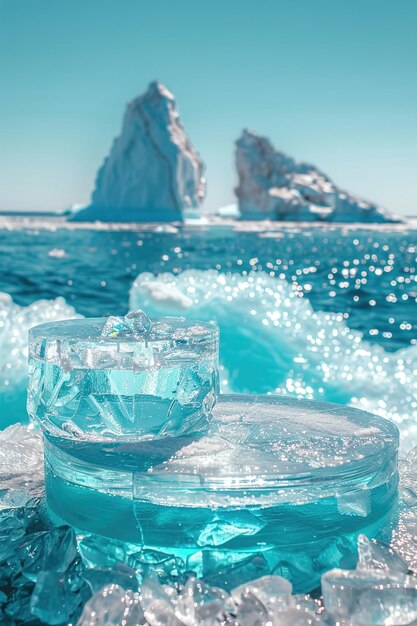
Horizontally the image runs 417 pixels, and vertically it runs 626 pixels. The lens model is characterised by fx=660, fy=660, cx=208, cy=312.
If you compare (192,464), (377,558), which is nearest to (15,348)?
(192,464)

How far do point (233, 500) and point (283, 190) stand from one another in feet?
161

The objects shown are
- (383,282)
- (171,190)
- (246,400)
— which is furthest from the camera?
(171,190)

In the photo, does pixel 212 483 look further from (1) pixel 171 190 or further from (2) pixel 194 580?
(1) pixel 171 190

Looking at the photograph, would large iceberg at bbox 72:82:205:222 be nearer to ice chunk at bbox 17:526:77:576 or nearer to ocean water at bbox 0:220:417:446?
ocean water at bbox 0:220:417:446

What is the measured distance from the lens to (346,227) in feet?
161

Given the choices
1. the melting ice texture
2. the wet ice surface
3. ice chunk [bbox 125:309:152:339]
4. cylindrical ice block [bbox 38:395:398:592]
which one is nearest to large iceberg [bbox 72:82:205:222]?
the melting ice texture

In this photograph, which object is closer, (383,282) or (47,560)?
(47,560)

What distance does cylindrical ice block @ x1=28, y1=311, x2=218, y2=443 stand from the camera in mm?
1548

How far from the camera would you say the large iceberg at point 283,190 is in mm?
49719

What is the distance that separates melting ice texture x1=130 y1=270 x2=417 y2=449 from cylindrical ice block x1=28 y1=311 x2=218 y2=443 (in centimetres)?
224

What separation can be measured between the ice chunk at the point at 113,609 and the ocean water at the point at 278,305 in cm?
221

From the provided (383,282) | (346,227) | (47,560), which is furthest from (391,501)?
(346,227)

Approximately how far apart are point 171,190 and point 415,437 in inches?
1452

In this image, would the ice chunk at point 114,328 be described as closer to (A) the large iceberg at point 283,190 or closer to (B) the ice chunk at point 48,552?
(B) the ice chunk at point 48,552
